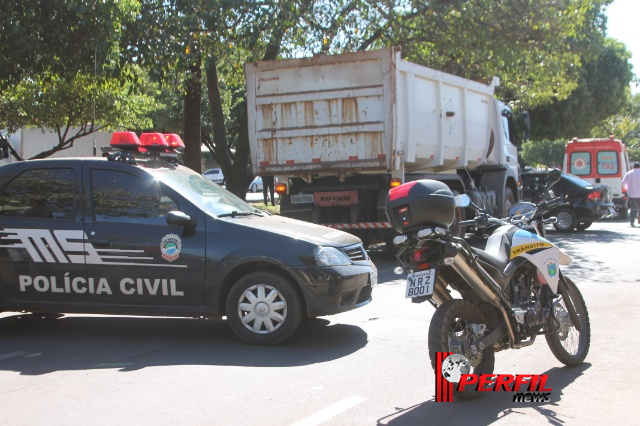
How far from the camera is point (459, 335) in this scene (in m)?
4.87

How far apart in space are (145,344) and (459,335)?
10.6ft

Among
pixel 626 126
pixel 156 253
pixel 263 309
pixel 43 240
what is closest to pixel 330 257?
pixel 263 309

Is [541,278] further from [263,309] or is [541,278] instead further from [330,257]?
[263,309]

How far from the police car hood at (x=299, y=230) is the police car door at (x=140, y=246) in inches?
21.4

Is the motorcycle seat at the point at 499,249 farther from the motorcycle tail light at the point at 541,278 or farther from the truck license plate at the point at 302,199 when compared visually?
the truck license plate at the point at 302,199

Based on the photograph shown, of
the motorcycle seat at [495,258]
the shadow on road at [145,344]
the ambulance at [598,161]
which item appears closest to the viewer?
the motorcycle seat at [495,258]

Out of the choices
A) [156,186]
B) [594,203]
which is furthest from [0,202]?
[594,203]

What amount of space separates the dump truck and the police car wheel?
582 centimetres

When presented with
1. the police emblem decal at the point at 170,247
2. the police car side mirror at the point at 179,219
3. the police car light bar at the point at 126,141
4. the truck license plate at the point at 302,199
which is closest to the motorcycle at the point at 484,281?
the police car side mirror at the point at 179,219

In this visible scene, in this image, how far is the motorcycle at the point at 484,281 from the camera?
4.84 metres

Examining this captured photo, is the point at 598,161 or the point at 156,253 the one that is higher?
the point at 598,161

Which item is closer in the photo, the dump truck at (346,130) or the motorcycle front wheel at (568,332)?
the motorcycle front wheel at (568,332)

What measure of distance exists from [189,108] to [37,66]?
525 cm

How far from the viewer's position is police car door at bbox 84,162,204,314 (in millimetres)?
6867
